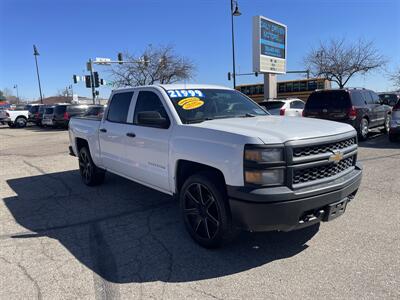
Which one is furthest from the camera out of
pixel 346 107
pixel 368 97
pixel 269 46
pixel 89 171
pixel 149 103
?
pixel 269 46

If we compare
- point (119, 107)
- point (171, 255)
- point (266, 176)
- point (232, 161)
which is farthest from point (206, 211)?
point (119, 107)

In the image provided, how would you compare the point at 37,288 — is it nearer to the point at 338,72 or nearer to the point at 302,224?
the point at 302,224

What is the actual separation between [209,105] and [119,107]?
175cm

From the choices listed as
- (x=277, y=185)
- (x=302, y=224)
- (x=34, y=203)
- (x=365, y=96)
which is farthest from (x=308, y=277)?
(x=365, y=96)

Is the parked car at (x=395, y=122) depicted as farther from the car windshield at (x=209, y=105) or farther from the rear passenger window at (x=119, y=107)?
the rear passenger window at (x=119, y=107)

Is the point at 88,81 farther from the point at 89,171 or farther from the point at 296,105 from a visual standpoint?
the point at 89,171

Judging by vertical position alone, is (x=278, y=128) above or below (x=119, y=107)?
below

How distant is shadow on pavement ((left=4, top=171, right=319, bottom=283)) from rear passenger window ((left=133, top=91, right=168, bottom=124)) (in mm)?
1474

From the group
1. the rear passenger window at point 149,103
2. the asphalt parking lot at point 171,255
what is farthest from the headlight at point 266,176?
the rear passenger window at point 149,103

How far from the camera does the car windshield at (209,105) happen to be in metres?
4.42

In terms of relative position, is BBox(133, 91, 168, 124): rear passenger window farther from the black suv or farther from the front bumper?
the black suv

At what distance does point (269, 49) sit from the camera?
21.6 metres

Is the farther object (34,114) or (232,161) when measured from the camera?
(34,114)

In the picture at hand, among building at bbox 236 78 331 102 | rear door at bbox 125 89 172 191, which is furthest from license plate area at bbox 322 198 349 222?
building at bbox 236 78 331 102
